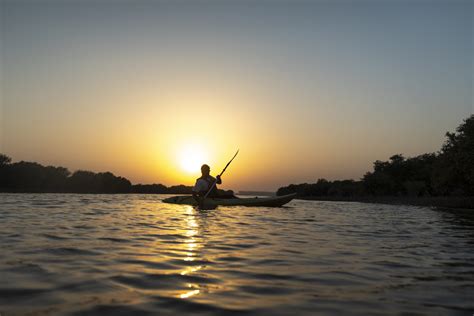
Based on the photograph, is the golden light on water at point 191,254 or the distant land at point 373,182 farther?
the distant land at point 373,182

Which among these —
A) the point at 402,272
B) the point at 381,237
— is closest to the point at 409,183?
the point at 381,237

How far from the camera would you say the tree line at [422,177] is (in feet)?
127

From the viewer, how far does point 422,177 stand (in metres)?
73.8

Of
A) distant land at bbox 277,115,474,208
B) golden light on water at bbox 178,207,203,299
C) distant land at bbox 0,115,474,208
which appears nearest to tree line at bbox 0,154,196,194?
distant land at bbox 0,115,474,208

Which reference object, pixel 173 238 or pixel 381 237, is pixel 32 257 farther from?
pixel 381 237

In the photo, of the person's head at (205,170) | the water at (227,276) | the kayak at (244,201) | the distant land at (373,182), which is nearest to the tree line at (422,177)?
the distant land at (373,182)

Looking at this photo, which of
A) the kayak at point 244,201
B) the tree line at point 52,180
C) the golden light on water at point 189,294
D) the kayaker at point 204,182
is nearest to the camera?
the golden light on water at point 189,294

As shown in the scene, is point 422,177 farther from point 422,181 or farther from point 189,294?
point 189,294

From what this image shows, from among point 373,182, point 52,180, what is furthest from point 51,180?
point 373,182

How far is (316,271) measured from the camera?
5.68 m

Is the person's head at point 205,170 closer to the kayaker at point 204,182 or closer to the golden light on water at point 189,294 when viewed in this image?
the kayaker at point 204,182

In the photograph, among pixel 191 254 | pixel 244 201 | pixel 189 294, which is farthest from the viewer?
pixel 244 201

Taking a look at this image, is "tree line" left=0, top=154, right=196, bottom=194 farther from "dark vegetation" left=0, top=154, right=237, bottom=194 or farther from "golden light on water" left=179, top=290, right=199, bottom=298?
"golden light on water" left=179, top=290, right=199, bottom=298

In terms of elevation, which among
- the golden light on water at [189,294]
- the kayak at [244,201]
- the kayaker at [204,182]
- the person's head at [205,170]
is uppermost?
the person's head at [205,170]
